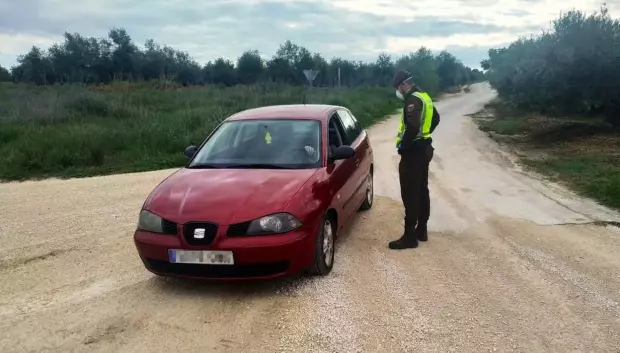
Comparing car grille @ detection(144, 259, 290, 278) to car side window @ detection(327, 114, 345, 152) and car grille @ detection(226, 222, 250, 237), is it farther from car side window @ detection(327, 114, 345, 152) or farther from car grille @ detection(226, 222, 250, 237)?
car side window @ detection(327, 114, 345, 152)

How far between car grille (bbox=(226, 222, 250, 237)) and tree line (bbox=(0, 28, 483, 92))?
36.1 m

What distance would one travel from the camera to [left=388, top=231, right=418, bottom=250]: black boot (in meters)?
5.72

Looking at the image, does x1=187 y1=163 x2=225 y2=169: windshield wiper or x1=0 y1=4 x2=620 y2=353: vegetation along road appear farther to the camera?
x1=187 y1=163 x2=225 y2=169: windshield wiper

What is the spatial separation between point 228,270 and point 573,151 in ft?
37.8

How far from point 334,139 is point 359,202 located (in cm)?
103

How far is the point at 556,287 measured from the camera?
15.1 feet

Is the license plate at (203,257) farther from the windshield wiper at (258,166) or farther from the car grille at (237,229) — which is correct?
the windshield wiper at (258,166)

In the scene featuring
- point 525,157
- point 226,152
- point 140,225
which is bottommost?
point 525,157

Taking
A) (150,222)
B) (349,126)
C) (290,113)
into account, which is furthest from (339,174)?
(150,222)

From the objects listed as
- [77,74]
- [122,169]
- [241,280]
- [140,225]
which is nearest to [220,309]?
[241,280]

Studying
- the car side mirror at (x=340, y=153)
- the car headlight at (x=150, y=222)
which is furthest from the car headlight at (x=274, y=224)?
the car side mirror at (x=340, y=153)

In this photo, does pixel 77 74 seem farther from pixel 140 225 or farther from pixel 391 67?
pixel 140 225

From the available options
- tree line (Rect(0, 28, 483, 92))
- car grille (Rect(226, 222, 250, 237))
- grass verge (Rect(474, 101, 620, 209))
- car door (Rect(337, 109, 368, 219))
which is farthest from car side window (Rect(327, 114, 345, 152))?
tree line (Rect(0, 28, 483, 92))

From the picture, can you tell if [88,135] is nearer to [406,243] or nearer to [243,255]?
[406,243]
